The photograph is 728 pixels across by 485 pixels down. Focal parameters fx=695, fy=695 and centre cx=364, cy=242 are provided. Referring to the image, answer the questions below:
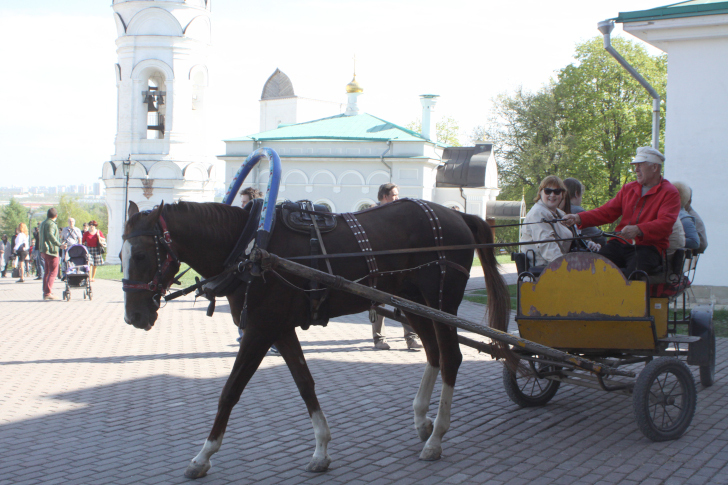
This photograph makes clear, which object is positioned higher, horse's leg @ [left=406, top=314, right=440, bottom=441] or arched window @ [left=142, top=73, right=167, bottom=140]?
arched window @ [left=142, top=73, right=167, bottom=140]

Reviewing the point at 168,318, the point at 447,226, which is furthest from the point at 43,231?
the point at 447,226

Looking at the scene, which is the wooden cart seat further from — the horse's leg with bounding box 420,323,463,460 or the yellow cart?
the horse's leg with bounding box 420,323,463,460

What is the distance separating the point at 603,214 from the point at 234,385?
3421mm

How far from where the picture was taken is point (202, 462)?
4.30 metres

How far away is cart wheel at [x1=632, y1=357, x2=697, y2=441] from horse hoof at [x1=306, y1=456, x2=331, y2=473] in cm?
217

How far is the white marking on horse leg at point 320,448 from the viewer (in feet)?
14.5

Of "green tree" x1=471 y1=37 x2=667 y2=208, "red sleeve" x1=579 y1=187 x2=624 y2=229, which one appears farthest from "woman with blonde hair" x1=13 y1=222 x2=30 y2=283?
"green tree" x1=471 y1=37 x2=667 y2=208

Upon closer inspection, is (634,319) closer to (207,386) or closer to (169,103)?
(207,386)

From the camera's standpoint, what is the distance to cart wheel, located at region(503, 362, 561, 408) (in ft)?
19.0

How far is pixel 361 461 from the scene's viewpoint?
4.64 meters

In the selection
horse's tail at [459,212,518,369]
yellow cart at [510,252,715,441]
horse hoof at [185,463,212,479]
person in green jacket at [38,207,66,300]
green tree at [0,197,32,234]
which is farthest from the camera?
green tree at [0,197,32,234]

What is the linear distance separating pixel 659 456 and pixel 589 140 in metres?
40.6

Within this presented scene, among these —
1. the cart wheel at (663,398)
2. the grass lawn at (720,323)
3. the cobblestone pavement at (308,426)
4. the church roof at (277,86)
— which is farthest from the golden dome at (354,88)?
the cart wheel at (663,398)

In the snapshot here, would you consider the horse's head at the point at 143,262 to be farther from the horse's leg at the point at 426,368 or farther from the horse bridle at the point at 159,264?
the horse's leg at the point at 426,368
